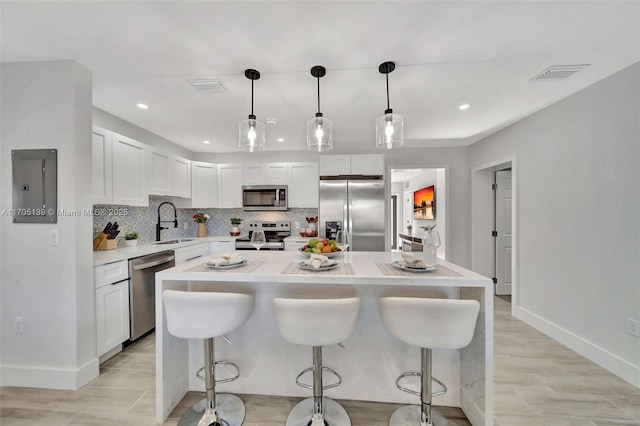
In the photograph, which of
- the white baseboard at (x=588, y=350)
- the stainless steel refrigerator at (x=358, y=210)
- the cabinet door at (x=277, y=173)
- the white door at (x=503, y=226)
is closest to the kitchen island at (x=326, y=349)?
the white baseboard at (x=588, y=350)

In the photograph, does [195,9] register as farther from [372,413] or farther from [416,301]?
[372,413]

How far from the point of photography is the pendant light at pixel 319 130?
6.46 ft

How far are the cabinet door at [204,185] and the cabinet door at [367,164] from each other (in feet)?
7.78

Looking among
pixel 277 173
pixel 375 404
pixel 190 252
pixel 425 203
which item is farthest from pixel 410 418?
pixel 425 203

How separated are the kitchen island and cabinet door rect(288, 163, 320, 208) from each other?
7.92ft

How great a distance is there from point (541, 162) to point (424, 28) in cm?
226

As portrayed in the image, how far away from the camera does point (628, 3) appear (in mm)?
1415

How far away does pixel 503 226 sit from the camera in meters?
4.04

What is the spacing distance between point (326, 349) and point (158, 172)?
313 cm

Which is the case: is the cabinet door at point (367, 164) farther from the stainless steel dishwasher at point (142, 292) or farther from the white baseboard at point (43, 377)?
the white baseboard at point (43, 377)

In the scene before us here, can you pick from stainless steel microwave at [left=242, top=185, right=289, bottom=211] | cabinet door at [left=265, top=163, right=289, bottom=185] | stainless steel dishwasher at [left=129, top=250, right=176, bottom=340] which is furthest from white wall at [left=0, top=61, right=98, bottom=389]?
cabinet door at [left=265, top=163, right=289, bottom=185]

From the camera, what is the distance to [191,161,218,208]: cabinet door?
170 inches

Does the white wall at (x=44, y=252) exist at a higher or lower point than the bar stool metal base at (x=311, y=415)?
higher

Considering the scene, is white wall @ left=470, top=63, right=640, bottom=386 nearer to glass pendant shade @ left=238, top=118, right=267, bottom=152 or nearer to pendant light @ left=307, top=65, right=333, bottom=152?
pendant light @ left=307, top=65, right=333, bottom=152
